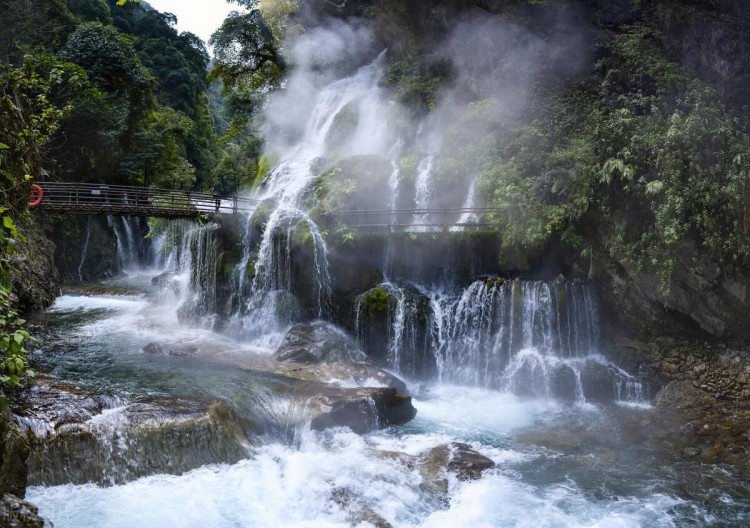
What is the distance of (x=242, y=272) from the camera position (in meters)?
17.1

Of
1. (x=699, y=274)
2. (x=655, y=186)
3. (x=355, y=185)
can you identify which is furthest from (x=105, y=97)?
(x=699, y=274)

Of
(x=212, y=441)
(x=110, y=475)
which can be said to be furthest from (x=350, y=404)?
(x=110, y=475)

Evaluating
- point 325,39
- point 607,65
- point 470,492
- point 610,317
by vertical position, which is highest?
point 325,39

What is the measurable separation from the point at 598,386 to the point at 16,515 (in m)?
12.1

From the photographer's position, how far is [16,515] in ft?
16.5

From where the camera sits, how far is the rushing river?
25.0 ft

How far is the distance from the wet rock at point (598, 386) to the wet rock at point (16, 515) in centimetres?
1164

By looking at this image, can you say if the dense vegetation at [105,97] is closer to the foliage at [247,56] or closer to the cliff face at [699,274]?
the foliage at [247,56]

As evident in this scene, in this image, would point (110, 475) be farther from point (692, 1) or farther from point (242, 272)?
point (692, 1)

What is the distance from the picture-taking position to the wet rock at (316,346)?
1372 centimetres

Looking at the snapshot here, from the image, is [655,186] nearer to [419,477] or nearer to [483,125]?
[419,477]

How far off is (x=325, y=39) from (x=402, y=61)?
6.48 m

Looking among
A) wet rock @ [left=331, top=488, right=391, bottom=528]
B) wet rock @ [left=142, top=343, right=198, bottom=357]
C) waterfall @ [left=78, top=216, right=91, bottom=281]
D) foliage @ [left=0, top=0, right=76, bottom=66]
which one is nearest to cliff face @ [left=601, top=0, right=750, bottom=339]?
wet rock @ [left=331, top=488, right=391, bottom=528]

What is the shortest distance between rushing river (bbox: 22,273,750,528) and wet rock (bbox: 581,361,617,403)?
383 millimetres
